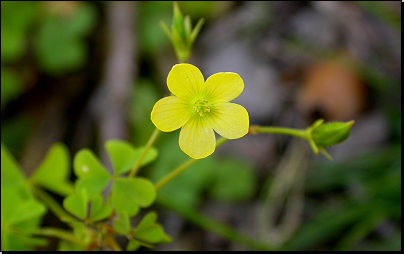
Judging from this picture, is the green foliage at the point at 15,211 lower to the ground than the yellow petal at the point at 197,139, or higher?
lower

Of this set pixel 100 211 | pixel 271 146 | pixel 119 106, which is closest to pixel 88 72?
pixel 119 106

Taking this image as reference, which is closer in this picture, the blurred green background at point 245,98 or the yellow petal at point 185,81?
the yellow petal at point 185,81

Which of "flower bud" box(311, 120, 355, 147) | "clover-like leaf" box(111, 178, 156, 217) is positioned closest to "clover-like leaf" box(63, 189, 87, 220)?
"clover-like leaf" box(111, 178, 156, 217)

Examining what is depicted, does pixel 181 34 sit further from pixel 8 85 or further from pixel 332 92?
pixel 8 85

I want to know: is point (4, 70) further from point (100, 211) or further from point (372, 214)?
point (372, 214)

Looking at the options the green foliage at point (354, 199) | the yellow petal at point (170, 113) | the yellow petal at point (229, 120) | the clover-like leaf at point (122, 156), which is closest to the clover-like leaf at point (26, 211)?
the clover-like leaf at point (122, 156)

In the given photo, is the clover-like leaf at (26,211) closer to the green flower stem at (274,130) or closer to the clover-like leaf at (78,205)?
the clover-like leaf at (78,205)
